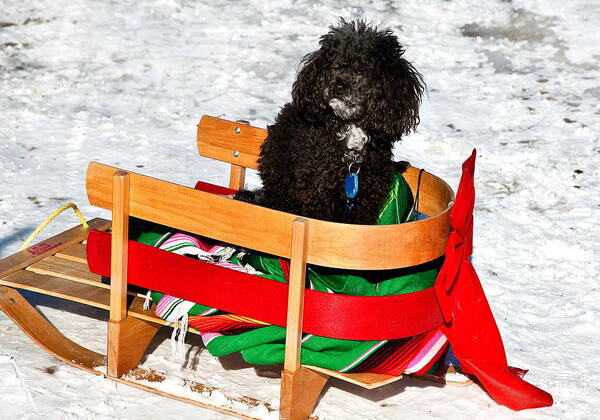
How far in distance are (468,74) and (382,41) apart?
385 centimetres

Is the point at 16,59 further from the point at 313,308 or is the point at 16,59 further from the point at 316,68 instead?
the point at 313,308

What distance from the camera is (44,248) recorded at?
3.64 m

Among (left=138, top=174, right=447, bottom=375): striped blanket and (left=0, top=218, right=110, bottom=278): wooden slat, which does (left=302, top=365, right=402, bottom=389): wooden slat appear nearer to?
(left=138, top=174, right=447, bottom=375): striped blanket

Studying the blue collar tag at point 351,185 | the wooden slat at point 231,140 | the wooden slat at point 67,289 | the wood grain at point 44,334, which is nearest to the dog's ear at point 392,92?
the blue collar tag at point 351,185

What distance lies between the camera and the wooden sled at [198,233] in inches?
106

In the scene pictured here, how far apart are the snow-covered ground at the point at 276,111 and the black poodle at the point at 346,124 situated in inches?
28.5

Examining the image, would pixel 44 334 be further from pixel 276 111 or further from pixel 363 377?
pixel 276 111

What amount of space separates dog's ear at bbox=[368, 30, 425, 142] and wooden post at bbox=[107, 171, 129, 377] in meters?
0.93

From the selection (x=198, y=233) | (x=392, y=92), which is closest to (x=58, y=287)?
(x=198, y=233)

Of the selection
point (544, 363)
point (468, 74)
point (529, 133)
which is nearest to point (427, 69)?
point (468, 74)

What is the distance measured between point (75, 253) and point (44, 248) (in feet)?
0.44

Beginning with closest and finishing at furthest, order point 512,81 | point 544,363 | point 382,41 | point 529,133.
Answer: point 382,41 → point 544,363 → point 529,133 → point 512,81

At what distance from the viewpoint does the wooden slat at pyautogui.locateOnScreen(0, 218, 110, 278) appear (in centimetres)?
347

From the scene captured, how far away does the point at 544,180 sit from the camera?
5.12m
